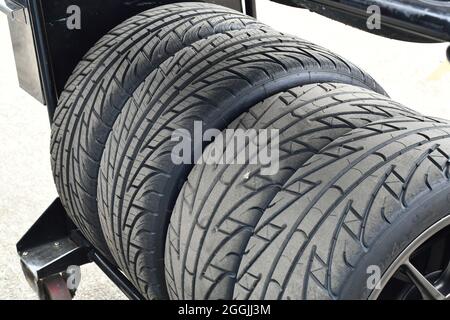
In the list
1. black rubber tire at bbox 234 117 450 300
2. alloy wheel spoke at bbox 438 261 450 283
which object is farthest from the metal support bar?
alloy wheel spoke at bbox 438 261 450 283

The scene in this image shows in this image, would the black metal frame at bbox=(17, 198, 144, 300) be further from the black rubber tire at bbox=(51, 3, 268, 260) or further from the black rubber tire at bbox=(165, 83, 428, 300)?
the black rubber tire at bbox=(165, 83, 428, 300)

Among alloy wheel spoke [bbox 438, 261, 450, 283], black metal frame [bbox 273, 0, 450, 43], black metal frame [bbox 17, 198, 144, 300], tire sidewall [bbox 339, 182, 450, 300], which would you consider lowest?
black metal frame [bbox 17, 198, 144, 300]

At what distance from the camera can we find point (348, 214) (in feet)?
4.52

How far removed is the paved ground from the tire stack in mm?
714

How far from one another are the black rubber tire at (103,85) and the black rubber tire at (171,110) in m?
0.07

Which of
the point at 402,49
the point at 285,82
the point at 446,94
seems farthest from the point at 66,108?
the point at 402,49

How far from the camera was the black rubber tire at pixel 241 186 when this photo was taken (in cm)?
155

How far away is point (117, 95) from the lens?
200 cm

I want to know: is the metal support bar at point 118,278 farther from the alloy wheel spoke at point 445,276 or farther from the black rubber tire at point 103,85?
the alloy wheel spoke at point 445,276

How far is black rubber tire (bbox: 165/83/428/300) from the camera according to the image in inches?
61.2

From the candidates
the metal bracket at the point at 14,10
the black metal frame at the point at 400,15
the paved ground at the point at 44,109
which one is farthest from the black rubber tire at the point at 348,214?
the paved ground at the point at 44,109

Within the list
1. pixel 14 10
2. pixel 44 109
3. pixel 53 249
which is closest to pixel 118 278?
pixel 53 249
